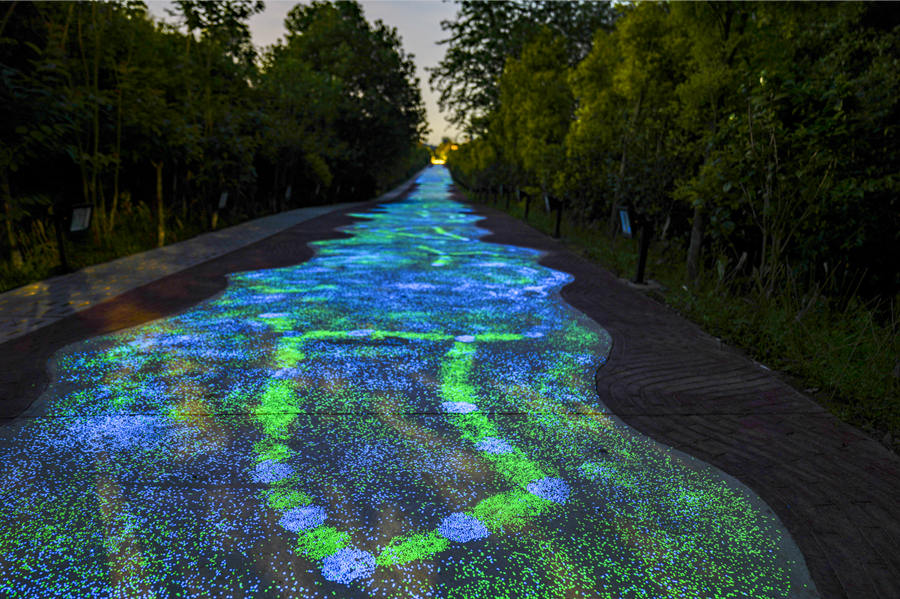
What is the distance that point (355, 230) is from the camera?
16266 millimetres

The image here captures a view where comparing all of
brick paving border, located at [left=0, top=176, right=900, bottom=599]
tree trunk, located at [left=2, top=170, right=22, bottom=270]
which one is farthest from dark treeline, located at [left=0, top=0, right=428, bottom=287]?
brick paving border, located at [left=0, top=176, right=900, bottom=599]

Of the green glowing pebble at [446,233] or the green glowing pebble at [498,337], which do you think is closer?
the green glowing pebble at [498,337]

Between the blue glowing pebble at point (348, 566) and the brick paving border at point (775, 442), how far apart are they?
5.97 ft

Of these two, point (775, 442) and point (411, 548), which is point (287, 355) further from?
point (775, 442)

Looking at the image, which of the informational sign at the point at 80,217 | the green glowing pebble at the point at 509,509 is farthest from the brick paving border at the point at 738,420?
the informational sign at the point at 80,217

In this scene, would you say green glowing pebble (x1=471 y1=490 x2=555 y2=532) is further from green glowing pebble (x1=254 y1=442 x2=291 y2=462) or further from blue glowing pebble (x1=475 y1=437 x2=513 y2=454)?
green glowing pebble (x1=254 y1=442 x2=291 y2=462)

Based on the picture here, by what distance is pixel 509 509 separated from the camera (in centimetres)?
268

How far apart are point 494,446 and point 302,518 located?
3.97 feet

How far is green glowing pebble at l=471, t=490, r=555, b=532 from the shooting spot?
101 inches

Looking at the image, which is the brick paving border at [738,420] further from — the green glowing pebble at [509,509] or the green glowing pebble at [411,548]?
the green glowing pebble at [411,548]

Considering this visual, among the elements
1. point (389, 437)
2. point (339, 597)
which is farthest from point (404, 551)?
point (389, 437)

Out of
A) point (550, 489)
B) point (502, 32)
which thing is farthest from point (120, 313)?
point (502, 32)

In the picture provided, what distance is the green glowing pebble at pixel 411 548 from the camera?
230 centimetres

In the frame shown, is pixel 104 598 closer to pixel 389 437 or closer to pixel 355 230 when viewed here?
pixel 389 437
